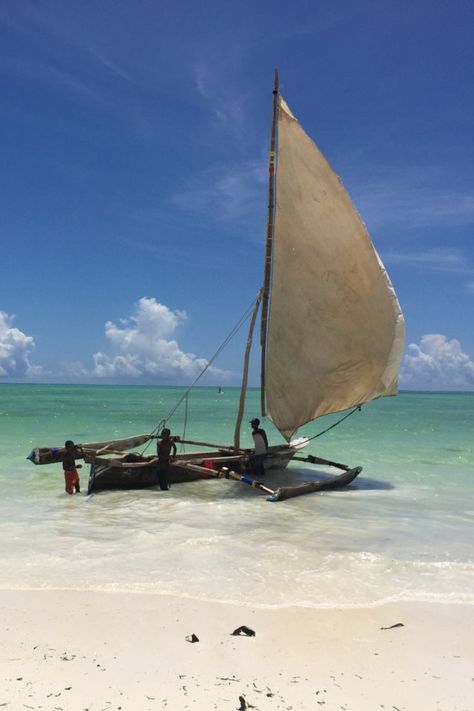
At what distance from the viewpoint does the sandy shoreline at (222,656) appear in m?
4.42

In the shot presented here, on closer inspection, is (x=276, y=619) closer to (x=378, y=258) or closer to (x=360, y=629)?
(x=360, y=629)

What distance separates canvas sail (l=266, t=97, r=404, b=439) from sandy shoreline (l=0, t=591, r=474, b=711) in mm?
8122

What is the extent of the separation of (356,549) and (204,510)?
387cm

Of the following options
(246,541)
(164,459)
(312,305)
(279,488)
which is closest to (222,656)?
(246,541)

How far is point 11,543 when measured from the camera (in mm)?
9094

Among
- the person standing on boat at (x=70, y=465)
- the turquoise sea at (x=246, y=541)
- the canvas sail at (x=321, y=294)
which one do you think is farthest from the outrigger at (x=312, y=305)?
the turquoise sea at (x=246, y=541)

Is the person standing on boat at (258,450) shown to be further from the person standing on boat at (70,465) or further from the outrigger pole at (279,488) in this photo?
the person standing on boat at (70,465)

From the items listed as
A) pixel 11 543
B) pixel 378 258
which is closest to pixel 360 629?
pixel 11 543

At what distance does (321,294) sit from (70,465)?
7556mm

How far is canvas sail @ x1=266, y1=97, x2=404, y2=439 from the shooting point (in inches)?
542

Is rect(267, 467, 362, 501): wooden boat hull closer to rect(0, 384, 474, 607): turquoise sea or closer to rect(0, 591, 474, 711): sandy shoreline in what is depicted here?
rect(0, 384, 474, 607): turquoise sea

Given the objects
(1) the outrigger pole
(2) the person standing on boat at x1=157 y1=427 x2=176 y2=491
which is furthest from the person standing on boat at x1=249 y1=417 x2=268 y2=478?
(2) the person standing on boat at x1=157 y1=427 x2=176 y2=491

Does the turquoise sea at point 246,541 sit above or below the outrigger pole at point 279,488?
below

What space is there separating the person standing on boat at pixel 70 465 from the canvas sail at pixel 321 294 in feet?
17.0
